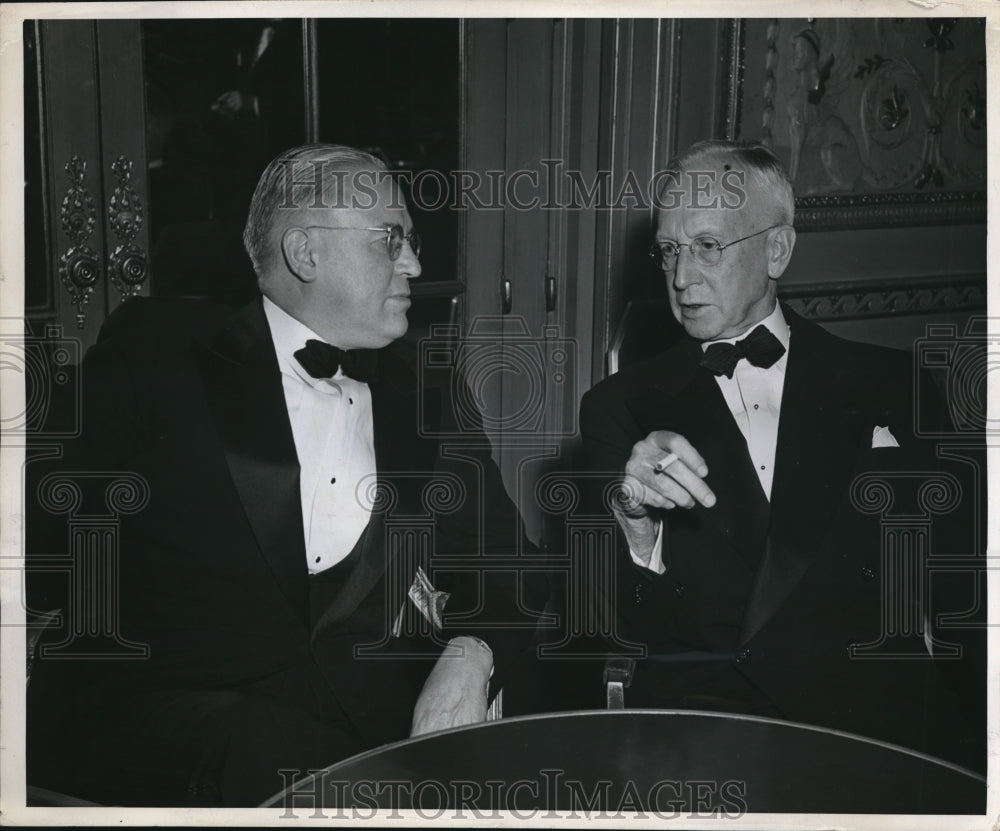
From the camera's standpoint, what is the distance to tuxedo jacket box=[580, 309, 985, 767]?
218cm

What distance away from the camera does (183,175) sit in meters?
2.09

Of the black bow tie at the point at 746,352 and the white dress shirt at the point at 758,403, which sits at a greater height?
the black bow tie at the point at 746,352

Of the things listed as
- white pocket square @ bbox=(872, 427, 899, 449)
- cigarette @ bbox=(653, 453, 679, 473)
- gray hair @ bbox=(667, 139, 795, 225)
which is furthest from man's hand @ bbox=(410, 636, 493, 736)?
gray hair @ bbox=(667, 139, 795, 225)

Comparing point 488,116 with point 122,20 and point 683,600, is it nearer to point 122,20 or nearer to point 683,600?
point 122,20

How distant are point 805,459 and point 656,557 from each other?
12.1 inches

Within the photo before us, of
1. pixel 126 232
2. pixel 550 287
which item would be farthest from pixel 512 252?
pixel 126 232

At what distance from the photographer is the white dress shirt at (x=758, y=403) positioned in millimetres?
2186

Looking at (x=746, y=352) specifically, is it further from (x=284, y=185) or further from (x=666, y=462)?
(x=284, y=185)

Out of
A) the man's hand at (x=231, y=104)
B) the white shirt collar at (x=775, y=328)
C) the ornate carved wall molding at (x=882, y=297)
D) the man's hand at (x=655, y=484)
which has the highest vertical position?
the man's hand at (x=231, y=104)
